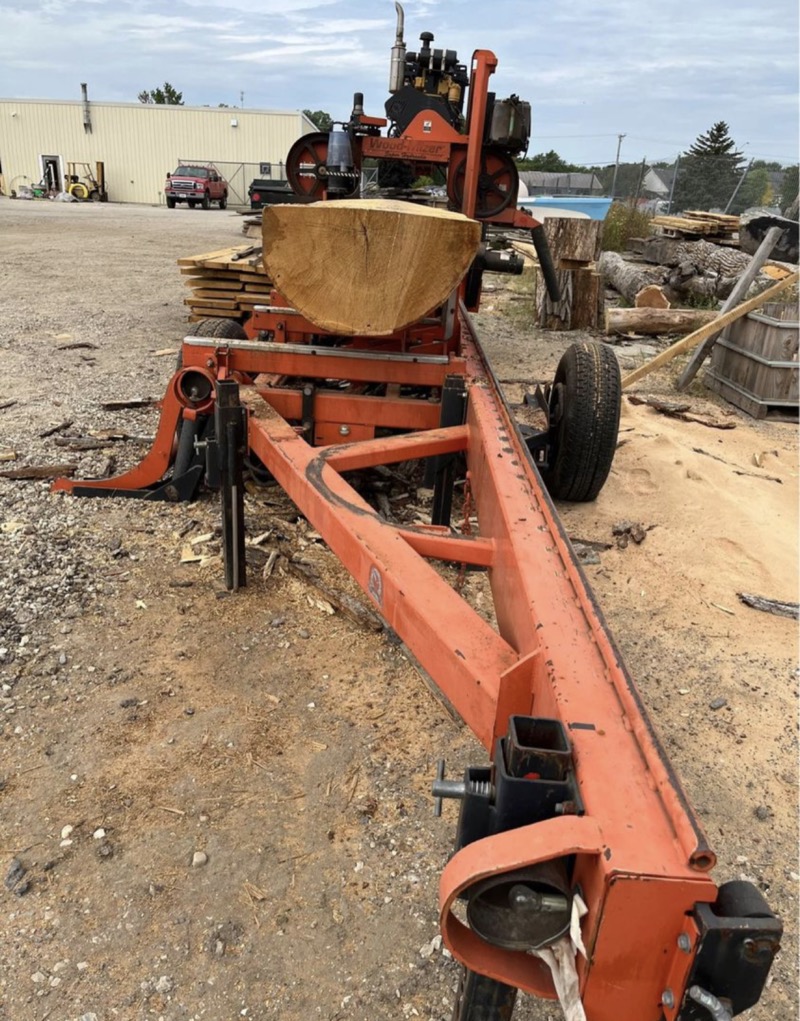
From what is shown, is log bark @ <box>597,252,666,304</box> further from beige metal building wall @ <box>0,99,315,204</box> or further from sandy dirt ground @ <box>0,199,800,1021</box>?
beige metal building wall @ <box>0,99,315,204</box>

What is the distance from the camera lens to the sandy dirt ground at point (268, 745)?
2.02 metres

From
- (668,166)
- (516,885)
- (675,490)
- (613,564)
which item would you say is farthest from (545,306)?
(668,166)

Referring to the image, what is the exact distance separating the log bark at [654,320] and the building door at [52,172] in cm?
4042

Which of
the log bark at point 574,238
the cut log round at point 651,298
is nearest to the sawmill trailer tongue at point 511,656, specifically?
the log bark at point 574,238

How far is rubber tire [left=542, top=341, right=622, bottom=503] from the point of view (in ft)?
13.7

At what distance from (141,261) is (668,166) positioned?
15.0 metres

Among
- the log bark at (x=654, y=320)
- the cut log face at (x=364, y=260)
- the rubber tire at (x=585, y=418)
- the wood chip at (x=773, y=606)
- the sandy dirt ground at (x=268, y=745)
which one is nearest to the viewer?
the sandy dirt ground at (x=268, y=745)

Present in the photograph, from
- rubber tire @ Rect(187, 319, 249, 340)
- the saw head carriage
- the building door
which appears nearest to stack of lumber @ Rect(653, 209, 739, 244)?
the saw head carriage

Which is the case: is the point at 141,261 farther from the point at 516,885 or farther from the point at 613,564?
the point at 516,885

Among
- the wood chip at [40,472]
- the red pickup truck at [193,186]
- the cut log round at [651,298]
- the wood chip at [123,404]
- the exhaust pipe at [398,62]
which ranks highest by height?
the exhaust pipe at [398,62]

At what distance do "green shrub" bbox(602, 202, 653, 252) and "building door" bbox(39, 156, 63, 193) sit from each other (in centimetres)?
3528

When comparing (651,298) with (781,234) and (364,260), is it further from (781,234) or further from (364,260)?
(364,260)

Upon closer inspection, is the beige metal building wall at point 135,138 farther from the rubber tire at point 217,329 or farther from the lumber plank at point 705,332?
the rubber tire at point 217,329

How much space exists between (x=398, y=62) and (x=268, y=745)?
16.1 ft
